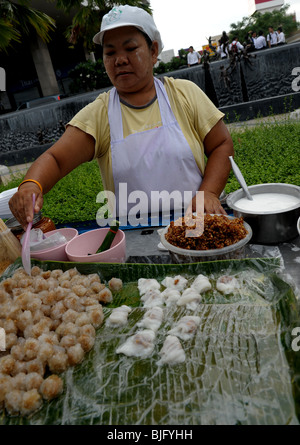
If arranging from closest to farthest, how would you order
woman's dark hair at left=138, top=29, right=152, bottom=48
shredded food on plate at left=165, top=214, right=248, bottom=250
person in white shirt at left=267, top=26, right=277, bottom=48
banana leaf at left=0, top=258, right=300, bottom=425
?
banana leaf at left=0, top=258, right=300, bottom=425, shredded food on plate at left=165, top=214, right=248, bottom=250, woman's dark hair at left=138, top=29, right=152, bottom=48, person in white shirt at left=267, top=26, right=277, bottom=48

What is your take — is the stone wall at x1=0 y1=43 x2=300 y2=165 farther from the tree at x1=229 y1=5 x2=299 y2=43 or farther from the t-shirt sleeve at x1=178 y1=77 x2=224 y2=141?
the tree at x1=229 y1=5 x2=299 y2=43

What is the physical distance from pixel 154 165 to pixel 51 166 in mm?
671

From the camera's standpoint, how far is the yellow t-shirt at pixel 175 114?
212cm

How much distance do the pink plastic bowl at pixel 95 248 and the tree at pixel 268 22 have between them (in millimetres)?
43251

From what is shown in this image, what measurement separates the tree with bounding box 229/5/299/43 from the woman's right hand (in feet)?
142

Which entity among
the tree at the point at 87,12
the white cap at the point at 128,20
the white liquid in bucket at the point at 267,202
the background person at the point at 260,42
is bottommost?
the white liquid in bucket at the point at 267,202

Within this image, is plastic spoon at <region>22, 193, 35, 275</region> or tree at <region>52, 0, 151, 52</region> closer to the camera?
plastic spoon at <region>22, 193, 35, 275</region>

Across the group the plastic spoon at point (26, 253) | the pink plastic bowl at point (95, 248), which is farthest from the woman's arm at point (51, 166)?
the pink plastic bowl at point (95, 248)

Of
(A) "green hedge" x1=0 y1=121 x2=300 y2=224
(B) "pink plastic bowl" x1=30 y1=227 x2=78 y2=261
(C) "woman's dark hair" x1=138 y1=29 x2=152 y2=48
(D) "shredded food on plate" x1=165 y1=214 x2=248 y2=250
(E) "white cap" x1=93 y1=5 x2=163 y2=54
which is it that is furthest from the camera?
(A) "green hedge" x1=0 y1=121 x2=300 y2=224

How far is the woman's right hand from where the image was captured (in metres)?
1.61

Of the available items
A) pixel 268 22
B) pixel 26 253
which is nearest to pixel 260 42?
pixel 26 253

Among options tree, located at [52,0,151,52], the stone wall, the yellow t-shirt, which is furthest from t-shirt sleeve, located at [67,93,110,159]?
tree, located at [52,0,151,52]

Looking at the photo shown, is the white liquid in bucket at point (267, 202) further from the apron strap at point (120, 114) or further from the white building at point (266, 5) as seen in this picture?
the white building at point (266, 5)
